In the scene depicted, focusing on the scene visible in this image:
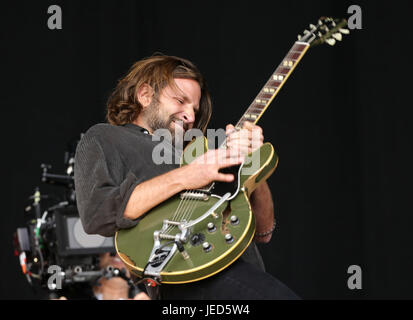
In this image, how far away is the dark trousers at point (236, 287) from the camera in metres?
1.22

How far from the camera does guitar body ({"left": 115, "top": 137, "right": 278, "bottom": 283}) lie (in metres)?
1.22

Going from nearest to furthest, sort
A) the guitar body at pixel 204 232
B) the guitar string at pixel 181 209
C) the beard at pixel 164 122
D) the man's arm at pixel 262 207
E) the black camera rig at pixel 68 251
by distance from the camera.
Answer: the guitar body at pixel 204 232 < the guitar string at pixel 181 209 < the man's arm at pixel 262 207 < the beard at pixel 164 122 < the black camera rig at pixel 68 251

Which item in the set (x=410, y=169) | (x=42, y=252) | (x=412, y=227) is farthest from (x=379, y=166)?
(x=42, y=252)

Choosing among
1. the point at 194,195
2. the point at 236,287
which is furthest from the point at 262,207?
the point at 236,287

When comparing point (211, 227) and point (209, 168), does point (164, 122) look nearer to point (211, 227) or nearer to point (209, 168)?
point (209, 168)

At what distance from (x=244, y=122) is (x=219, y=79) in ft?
7.08

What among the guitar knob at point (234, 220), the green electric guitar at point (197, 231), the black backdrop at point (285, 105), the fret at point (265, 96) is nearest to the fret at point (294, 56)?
the fret at point (265, 96)

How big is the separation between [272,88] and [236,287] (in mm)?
573

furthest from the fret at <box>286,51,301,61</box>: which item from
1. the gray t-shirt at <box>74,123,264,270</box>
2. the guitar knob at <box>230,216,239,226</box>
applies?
the guitar knob at <box>230,216,239,226</box>

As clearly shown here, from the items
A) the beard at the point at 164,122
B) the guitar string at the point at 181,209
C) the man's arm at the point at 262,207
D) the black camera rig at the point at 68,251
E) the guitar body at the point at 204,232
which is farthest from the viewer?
the black camera rig at the point at 68,251

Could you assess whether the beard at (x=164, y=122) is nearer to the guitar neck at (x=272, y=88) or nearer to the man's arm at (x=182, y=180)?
the guitar neck at (x=272, y=88)

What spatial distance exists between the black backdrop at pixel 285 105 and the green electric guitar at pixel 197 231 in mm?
1727

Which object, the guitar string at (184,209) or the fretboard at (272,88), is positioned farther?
the fretboard at (272,88)

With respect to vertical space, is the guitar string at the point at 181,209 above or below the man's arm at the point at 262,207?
above
